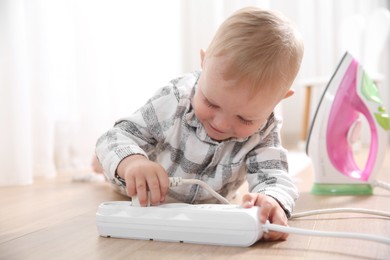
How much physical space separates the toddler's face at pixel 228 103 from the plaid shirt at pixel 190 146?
0.28 ft

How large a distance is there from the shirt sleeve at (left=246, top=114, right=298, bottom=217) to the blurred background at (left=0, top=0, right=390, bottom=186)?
0.75 m

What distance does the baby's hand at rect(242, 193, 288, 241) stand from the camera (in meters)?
0.79

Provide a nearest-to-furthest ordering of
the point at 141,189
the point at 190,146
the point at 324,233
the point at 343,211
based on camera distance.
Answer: the point at 324,233
the point at 141,189
the point at 343,211
the point at 190,146

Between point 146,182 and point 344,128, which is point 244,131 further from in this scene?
point 344,128

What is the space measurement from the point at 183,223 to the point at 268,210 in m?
0.13

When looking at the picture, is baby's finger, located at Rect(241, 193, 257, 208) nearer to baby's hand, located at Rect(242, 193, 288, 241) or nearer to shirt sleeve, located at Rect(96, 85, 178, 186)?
baby's hand, located at Rect(242, 193, 288, 241)

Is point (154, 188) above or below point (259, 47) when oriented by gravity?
below

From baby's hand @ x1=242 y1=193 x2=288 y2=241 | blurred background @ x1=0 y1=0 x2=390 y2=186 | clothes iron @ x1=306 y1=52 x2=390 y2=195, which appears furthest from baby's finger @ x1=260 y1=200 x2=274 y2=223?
blurred background @ x1=0 y1=0 x2=390 y2=186

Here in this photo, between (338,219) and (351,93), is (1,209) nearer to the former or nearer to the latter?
(338,219)

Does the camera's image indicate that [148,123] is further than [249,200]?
Yes

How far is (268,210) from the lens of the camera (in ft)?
2.63

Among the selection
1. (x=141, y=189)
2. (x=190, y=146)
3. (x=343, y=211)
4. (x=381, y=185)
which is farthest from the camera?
(x=381, y=185)

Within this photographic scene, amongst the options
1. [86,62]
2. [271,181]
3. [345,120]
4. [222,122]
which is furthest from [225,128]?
[86,62]

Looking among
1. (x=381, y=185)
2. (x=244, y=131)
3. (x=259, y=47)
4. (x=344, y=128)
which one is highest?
(x=259, y=47)
